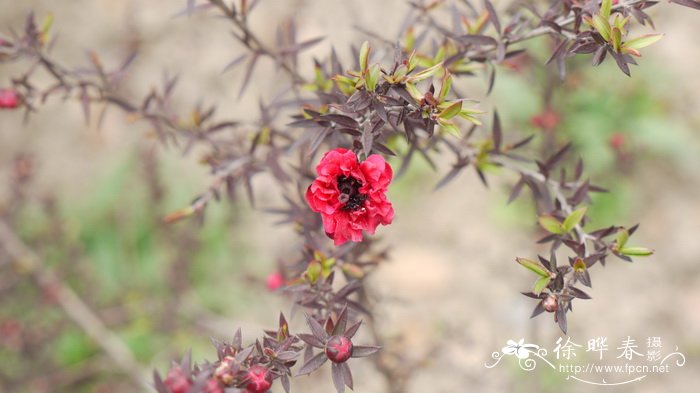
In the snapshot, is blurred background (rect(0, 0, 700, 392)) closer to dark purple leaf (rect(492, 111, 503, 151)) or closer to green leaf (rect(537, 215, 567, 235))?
dark purple leaf (rect(492, 111, 503, 151))

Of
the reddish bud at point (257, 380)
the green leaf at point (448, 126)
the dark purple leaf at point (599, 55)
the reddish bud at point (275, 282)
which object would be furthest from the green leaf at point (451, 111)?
the reddish bud at point (275, 282)

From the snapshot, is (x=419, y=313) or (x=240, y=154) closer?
(x=240, y=154)

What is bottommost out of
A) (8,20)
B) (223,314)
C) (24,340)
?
(223,314)

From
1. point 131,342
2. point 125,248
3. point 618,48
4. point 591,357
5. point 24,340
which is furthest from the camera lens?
point 125,248

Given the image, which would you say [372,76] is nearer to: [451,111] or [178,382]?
[451,111]

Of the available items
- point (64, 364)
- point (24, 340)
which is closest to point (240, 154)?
point (24, 340)

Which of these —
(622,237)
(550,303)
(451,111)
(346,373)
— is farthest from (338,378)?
(622,237)

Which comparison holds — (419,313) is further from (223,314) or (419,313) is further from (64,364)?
(64,364)
